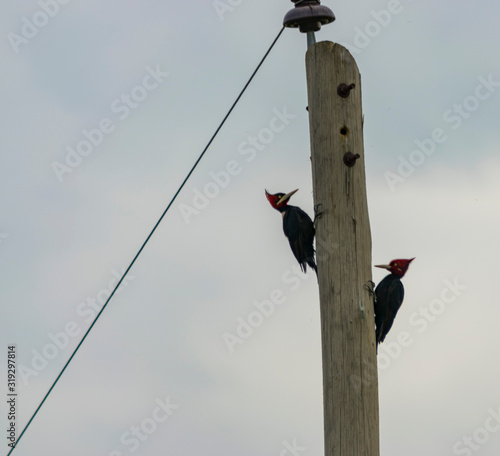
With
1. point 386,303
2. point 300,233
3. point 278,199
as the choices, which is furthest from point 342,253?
point 278,199

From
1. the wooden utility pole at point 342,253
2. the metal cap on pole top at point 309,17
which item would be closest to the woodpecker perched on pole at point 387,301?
A: the wooden utility pole at point 342,253

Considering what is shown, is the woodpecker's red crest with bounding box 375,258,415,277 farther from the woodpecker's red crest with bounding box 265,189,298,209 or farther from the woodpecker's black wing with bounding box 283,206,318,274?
the woodpecker's red crest with bounding box 265,189,298,209

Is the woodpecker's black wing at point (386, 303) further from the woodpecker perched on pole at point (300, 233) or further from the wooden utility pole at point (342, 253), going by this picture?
the woodpecker perched on pole at point (300, 233)

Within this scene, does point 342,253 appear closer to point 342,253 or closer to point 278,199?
point 342,253

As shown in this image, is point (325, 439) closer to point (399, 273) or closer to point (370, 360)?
point (370, 360)

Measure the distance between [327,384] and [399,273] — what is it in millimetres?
1140

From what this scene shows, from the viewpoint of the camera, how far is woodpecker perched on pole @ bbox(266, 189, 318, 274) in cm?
557

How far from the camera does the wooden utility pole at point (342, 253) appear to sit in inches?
186

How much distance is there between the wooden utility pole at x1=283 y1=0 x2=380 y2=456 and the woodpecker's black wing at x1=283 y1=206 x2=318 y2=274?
570 millimetres

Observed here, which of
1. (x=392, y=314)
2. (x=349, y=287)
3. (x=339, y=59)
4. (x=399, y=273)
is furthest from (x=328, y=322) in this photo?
(x=339, y=59)

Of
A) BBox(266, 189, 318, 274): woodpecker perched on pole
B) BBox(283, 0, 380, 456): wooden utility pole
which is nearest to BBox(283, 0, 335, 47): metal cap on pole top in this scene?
BBox(283, 0, 380, 456): wooden utility pole

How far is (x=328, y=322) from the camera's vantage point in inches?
191

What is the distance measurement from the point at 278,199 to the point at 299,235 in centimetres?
65

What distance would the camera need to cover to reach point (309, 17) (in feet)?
17.8
